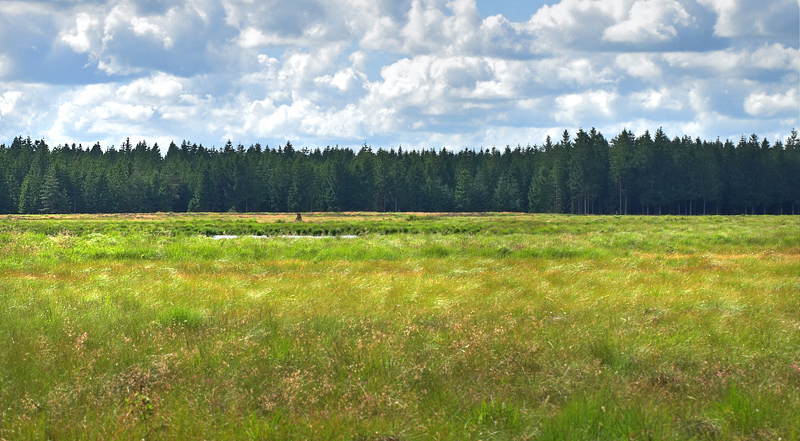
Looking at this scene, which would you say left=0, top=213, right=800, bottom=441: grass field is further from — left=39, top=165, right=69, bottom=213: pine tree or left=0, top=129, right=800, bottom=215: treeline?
left=39, top=165, right=69, bottom=213: pine tree

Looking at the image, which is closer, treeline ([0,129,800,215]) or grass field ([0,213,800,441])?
grass field ([0,213,800,441])

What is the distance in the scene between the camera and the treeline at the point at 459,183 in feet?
364

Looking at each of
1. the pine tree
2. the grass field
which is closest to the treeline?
the pine tree

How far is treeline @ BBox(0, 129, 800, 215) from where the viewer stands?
364 ft

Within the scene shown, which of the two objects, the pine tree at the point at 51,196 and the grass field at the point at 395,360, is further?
the pine tree at the point at 51,196

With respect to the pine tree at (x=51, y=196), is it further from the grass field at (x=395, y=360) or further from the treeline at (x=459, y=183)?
the grass field at (x=395, y=360)

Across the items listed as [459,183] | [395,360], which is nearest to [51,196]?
[459,183]

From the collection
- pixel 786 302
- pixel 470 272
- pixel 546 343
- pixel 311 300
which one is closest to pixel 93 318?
pixel 311 300

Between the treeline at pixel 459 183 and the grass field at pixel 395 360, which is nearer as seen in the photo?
the grass field at pixel 395 360

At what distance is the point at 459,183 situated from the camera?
120875mm

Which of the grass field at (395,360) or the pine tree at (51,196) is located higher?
the pine tree at (51,196)

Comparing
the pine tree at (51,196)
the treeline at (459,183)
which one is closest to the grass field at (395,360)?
the treeline at (459,183)

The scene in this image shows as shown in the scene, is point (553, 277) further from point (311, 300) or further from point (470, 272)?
point (311, 300)

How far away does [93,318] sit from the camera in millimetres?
8586
